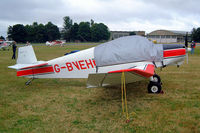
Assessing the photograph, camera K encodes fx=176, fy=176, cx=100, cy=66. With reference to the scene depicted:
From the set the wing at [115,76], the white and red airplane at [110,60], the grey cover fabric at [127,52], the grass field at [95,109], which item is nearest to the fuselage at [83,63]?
the white and red airplane at [110,60]

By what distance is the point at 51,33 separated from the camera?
80.4 metres

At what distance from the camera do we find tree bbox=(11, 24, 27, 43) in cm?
7288

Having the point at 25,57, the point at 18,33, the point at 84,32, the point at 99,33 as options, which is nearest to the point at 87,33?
the point at 84,32

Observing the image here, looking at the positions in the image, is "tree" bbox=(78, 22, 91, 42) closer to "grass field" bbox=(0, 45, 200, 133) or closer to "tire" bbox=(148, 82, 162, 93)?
"grass field" bbox=(0, 45, 200, 133)

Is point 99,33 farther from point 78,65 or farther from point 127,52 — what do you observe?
point 127,52

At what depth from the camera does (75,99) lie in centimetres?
552

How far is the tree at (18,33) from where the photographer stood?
72875 mm

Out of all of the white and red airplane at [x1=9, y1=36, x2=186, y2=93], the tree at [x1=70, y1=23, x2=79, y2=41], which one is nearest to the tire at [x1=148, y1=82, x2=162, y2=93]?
the white and red airplane at [x1=9, y1=36, x2=186, y2=93]

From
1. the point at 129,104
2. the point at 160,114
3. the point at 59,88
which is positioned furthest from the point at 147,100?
the point at 59,88

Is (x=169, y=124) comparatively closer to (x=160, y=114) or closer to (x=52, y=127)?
(x=160, y=114)

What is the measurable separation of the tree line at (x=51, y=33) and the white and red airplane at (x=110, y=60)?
68.1m

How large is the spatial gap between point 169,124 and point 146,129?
573 mm

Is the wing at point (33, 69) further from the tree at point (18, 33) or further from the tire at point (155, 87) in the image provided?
the tree at point (18, 33)

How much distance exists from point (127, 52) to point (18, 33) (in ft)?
253
